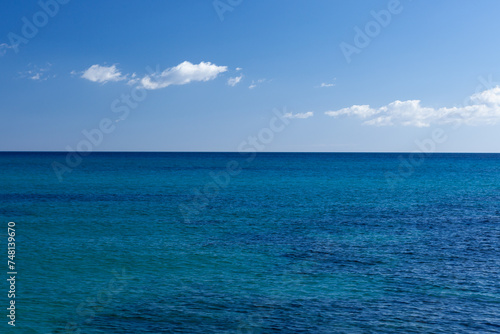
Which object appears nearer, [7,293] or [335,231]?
[7,293]

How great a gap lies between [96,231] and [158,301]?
19.1 metres

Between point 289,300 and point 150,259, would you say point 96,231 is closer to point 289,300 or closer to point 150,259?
point 150,259

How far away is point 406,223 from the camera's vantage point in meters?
43.4

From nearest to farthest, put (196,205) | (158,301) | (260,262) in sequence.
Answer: (158,301) → (260,262) → (196,205)

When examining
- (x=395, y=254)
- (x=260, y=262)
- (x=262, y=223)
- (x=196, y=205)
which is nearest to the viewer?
(x=260, y=262)

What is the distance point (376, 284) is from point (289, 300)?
5422 mm

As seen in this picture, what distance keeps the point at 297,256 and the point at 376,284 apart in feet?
22.4

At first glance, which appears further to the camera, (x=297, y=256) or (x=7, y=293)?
(x=297, y=256)

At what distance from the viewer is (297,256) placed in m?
30.1

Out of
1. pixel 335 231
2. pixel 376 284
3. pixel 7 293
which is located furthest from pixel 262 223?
pixel 7 293

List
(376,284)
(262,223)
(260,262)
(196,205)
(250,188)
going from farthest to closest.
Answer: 1. (250,188)
2. (196,205)
3. (262,223)
4. (260,262)
5. (376,284)

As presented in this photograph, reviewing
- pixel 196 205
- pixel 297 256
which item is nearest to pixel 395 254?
pixel 297 256

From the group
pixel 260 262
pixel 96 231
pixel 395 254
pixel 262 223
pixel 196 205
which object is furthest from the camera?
pixel 196 205

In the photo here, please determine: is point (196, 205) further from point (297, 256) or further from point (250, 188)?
point (297, 256)
